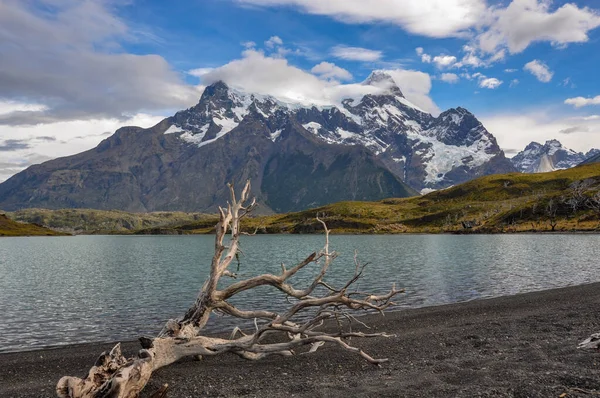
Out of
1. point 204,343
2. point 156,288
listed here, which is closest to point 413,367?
point 204,343

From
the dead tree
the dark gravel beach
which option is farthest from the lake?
the dark gravel beach

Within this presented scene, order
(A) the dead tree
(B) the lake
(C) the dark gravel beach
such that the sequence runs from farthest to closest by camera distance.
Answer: (B) the lake
(C) the dark gravel beach
(A) the dead tree

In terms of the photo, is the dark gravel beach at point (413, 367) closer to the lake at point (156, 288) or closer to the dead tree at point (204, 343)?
the dead tree at point (204, 343)

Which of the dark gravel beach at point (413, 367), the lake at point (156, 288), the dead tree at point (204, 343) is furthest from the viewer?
the lake at point (156, 288)

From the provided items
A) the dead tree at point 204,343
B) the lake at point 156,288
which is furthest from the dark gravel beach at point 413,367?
the lake at point 156,288

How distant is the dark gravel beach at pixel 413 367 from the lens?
18.1m

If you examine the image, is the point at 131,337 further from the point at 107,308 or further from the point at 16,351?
the point at 107,308

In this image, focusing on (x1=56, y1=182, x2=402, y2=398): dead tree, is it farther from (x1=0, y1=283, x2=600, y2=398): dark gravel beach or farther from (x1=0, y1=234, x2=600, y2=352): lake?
(x1=0, y1=234, x2=600, y2=352): lake

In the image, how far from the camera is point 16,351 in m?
30.0

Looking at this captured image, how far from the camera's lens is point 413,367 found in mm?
Result: 21562

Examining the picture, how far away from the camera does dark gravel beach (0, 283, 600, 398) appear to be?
18.1m

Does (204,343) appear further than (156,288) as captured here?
No

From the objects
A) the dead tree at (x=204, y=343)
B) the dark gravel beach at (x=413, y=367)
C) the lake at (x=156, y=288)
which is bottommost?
the lake at (x=156, y=288)

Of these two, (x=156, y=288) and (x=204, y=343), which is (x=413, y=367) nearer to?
(x=204, y=343)
